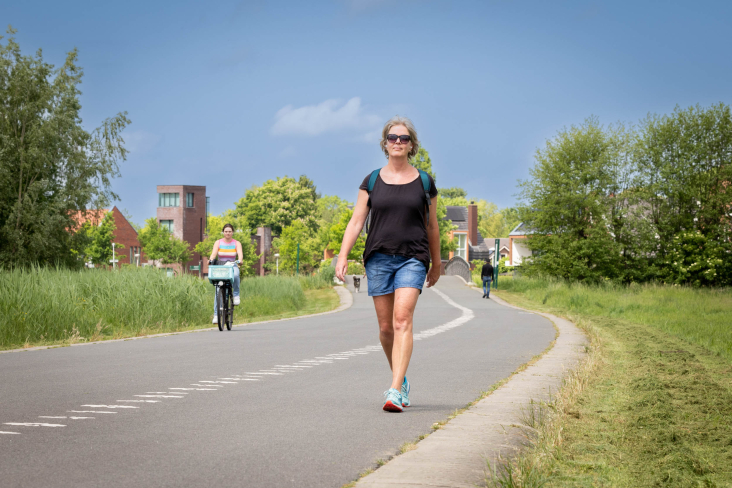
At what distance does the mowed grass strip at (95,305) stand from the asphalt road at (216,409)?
1.67 metres

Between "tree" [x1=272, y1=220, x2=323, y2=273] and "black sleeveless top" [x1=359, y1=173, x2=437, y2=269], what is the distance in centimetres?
7168

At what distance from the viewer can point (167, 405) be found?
5.79 m

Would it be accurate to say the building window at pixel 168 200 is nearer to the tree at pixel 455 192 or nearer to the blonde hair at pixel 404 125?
the tree at pixel 455 192

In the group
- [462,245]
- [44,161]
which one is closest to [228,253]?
[44,161]

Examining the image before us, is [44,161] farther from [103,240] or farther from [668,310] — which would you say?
[103,240]

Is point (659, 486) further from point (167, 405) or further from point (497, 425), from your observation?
point (167, 405)

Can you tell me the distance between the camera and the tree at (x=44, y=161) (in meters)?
31.8

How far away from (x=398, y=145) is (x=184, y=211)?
93016 millimetres

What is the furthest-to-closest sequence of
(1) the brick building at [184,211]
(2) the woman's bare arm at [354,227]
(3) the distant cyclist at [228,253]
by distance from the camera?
(1) the brick building at [184,211], (3) the distant cyclist at [228,253], (2) the woman's bare arm at [354,227]

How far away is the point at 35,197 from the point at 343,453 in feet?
102

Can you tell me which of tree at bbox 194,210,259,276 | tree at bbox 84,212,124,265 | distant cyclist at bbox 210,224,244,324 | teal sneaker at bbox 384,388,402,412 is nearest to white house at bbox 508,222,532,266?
tree at bbox 194,210,259,276

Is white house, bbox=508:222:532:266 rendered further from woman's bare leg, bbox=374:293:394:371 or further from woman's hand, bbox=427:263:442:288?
woman's bare leg, bbox=374:293:394:371

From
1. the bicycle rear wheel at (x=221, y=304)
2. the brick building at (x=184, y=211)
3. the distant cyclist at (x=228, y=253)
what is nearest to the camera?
the bicycle rear wheel at (x=221, y=304)

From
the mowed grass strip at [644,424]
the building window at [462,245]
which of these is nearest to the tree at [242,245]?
the building window at [462,245]
